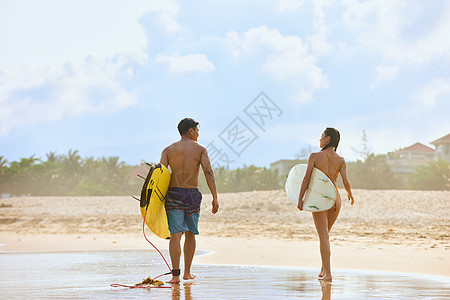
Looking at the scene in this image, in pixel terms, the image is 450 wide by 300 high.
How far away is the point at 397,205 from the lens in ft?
70.6

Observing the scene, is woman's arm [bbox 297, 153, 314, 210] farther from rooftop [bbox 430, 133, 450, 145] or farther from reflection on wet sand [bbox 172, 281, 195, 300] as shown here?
rooftop [bbox 430, 133, 450, 145]

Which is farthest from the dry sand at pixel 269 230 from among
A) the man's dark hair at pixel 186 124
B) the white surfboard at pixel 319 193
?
the man's dark hair at pixel 186 124

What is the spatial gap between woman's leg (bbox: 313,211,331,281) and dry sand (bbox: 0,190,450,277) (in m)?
1.72

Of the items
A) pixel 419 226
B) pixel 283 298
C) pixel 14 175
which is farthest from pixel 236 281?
pixel 14 175

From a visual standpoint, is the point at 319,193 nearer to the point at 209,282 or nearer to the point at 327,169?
the point at 327,169

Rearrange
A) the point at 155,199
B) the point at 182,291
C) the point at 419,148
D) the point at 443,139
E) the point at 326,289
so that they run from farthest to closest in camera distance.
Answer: the point at 419,148 → the point at 443,139 → the point at 155,199 → the point at 326,289 → the point at 182,291

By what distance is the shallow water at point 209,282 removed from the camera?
18.3 feet

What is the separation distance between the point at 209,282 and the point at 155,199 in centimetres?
116

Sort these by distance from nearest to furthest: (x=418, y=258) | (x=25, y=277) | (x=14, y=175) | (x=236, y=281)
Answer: (x=236, y=281), (x=25, y=277), (x=418, y=258), (x=14, y=175)

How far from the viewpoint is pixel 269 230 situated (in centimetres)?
1639

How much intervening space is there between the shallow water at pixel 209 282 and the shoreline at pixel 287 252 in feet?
2.19

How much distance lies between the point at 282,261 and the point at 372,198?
1491 cm

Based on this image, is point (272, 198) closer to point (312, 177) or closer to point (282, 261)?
point (282, 261)

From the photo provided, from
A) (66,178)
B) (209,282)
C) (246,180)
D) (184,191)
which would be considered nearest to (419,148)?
(246,180)
